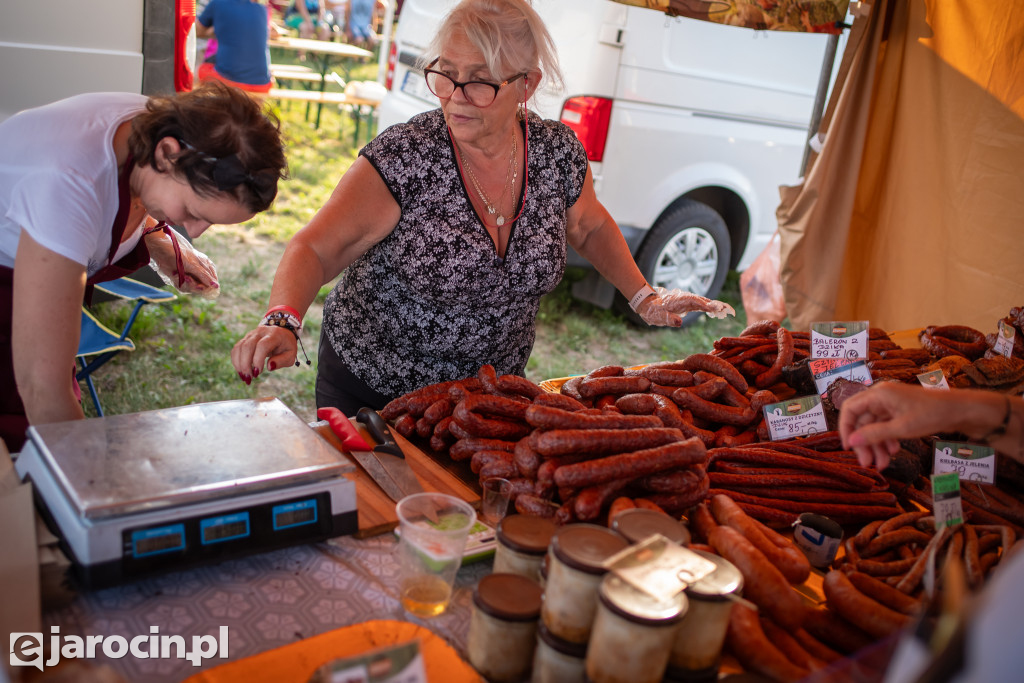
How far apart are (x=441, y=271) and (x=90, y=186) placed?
132cm

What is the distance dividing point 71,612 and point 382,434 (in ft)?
3.56

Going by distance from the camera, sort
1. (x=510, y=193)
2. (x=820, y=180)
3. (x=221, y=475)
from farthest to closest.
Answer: (x=820, y=180) → (x=510, y=193) → (x=221, y=475)

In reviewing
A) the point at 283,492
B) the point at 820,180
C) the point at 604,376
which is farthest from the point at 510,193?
the point at 820,180

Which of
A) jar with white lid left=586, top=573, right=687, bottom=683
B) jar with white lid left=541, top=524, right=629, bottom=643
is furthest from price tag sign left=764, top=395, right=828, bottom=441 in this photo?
jar with white lid left=586, top=573, right=687, bottom=683

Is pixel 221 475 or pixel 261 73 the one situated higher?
pixel 261 73

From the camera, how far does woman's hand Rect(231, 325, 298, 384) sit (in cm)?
230

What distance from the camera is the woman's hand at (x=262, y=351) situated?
2.30 m

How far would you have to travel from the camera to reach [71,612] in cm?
174

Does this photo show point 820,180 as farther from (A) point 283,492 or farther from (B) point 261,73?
(B) point 261,73

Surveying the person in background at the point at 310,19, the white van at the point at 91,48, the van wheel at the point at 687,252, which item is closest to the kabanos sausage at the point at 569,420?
the white van at the point at 91,48

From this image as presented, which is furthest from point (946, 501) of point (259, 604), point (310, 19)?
point (310, 19)

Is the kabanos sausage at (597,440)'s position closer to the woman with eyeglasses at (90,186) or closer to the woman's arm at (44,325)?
the woman with eyeglasses at (90,186)

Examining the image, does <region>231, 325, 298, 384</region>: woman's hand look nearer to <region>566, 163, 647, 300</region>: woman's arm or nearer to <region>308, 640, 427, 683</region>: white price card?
<region>308, 640, 427, 683</region>: white price card

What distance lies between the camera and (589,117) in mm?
6109
